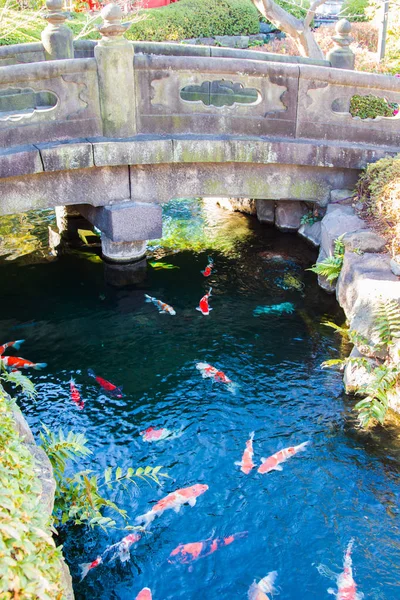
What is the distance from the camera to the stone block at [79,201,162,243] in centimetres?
944

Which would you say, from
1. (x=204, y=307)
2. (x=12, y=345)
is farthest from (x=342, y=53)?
(x=12, y=345)

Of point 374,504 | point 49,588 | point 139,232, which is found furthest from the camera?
point 139,232

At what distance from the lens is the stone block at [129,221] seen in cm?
944

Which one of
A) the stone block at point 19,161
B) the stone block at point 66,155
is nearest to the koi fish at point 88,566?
the stone block at point 19,161

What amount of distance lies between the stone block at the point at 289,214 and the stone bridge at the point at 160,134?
3.60 ft

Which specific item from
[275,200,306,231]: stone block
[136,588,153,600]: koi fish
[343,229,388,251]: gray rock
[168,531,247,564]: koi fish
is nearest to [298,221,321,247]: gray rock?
[275,200,306,231]: stone block

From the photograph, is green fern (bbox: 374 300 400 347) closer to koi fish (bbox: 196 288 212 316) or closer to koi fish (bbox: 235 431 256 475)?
koi fish (bbox: 235 431 256 475)

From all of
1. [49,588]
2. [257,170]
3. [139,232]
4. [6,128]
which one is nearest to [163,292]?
[139,232]

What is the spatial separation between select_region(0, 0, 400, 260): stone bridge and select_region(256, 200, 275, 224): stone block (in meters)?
1.63

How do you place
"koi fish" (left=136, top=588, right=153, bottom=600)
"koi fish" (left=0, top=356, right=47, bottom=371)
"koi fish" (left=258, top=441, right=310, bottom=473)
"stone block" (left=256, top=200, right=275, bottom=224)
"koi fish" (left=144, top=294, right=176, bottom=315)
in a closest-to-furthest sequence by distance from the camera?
"koi fish" (left=136, top=588, right=153, bottom=600), "koi fish" (left=258, top=441, right=310, bottom=473), "koi fish" (left=0, top=356, right=47, bottom=371), "koi fish" (left=144, top=294, right=176, bottom=315), "stone block" (left=256, top=200, right=275, bottom=224)

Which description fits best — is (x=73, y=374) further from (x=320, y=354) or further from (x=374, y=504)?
(x=374, y=504)

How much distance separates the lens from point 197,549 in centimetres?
528

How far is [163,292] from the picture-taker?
981 cm

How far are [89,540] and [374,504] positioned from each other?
249cm
